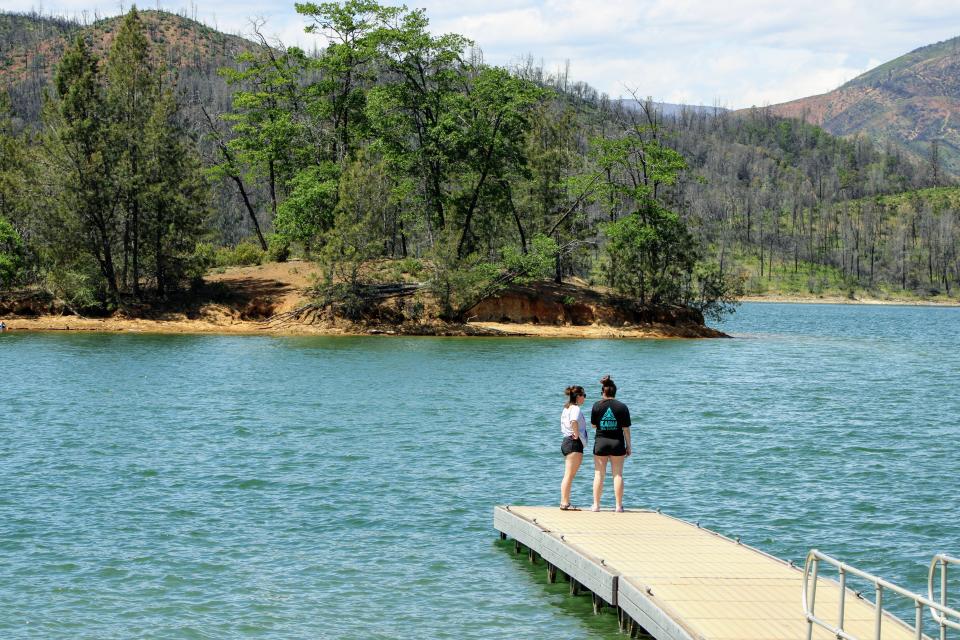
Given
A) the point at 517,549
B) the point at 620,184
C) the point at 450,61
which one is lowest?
the point at 517,549

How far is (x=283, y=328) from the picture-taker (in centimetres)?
6328

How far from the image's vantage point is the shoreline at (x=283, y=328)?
205ft

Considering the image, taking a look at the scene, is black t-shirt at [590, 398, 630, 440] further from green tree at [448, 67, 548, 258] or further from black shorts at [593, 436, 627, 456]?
green tree at [448, 67, 548, 258]

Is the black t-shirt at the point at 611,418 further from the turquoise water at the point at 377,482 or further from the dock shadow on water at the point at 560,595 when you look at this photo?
the turquoise water at the point at 377,482

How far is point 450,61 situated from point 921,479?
50847 millimetres

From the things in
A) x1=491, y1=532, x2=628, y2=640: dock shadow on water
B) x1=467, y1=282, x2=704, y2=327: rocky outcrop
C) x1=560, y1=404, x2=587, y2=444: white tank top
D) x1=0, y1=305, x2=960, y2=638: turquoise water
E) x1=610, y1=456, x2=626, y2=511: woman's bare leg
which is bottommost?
x1=491, y1=532, x2=628, y2=640: dock shadow on water

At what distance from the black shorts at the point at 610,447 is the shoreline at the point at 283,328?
152ft

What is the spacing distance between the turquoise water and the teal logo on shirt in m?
2.63

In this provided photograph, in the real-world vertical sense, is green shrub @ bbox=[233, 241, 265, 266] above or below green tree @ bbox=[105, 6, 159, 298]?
below

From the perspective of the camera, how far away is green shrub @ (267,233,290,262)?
2790 inches

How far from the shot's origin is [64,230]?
6262 centimetres

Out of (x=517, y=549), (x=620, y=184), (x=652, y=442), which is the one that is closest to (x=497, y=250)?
(x=620, y=184)

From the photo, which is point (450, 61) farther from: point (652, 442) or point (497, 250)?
point (652, 442)

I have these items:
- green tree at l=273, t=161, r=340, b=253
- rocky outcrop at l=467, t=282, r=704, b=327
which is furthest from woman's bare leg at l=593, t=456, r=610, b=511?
green tree at l=273, t=161, r=340, b=253
